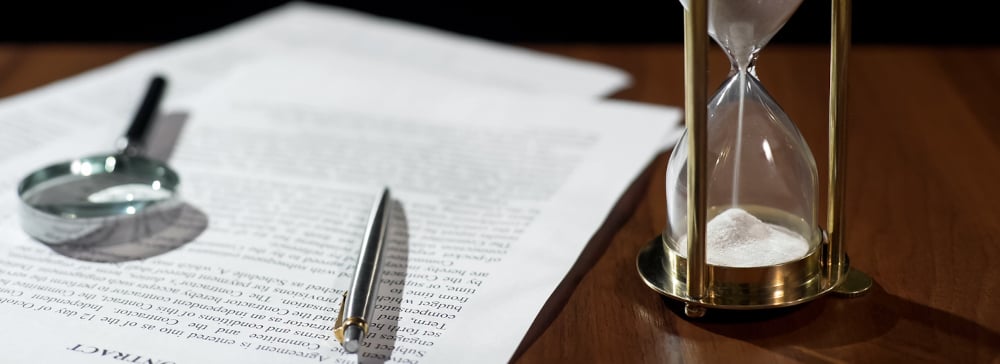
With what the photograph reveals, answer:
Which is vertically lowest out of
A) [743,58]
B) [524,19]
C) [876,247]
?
[524,19]

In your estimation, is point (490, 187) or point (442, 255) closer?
point (442, 255)

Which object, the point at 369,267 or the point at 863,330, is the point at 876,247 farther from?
the point at 369,267

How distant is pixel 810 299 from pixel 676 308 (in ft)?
0.26

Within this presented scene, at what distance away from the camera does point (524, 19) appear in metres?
2.25

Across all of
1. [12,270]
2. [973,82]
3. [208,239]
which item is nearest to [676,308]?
[208,239]

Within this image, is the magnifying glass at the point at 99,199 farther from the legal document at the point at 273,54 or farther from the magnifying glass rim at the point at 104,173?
the legal document at the point at 273,54

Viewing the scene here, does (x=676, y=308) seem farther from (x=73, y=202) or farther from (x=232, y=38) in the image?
(x=232, y=38)

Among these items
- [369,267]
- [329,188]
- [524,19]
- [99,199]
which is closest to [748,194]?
[369,267]

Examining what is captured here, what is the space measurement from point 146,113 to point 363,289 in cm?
48

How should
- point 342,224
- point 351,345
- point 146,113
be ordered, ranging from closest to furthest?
point 351,345
point 342,224
point 146,113

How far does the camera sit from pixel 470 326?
Result: 2.03 ft

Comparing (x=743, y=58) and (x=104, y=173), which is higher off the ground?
(x=743, y=58)

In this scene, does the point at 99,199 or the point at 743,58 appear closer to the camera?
the point at 743,58

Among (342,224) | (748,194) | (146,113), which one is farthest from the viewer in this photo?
(146,113)
